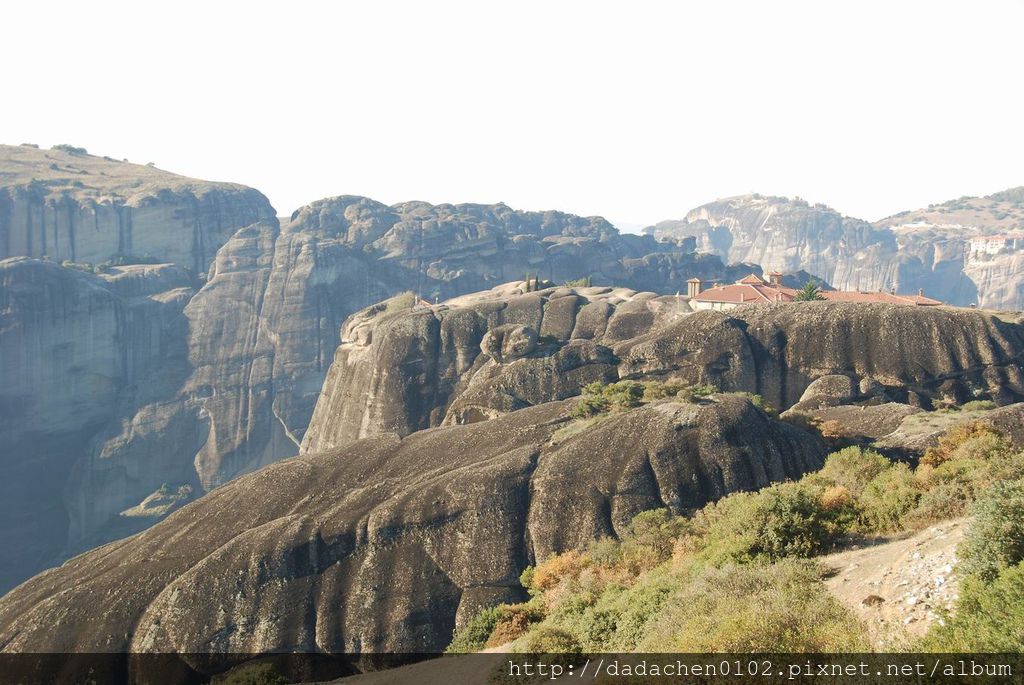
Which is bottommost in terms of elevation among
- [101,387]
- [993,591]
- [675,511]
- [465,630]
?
[101,387]

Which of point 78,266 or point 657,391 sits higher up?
point 78,266

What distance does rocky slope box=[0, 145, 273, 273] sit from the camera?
153 meters

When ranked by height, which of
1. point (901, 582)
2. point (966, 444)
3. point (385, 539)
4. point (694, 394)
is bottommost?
point (385, 539)

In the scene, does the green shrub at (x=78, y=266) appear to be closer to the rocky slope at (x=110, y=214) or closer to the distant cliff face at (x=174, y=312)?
the distant cliff face at (x=174, y=312)

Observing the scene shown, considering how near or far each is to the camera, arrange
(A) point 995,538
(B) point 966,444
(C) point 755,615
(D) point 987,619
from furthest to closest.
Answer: (B) point 966,444, (A) point 995,538, (C) point 755,615, (D) point 987,619

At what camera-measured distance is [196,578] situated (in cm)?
2794

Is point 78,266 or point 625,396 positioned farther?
point 78,266

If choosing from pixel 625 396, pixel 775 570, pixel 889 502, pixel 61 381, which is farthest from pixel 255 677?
pixel 61 381

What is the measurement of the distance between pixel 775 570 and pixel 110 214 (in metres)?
172

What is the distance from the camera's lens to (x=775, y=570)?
1809cm

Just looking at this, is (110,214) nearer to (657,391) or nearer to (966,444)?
(657,391)

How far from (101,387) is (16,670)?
118147 mm

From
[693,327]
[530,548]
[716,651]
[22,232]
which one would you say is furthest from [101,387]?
[716,651]

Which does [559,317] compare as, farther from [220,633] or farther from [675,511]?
[220,633]
